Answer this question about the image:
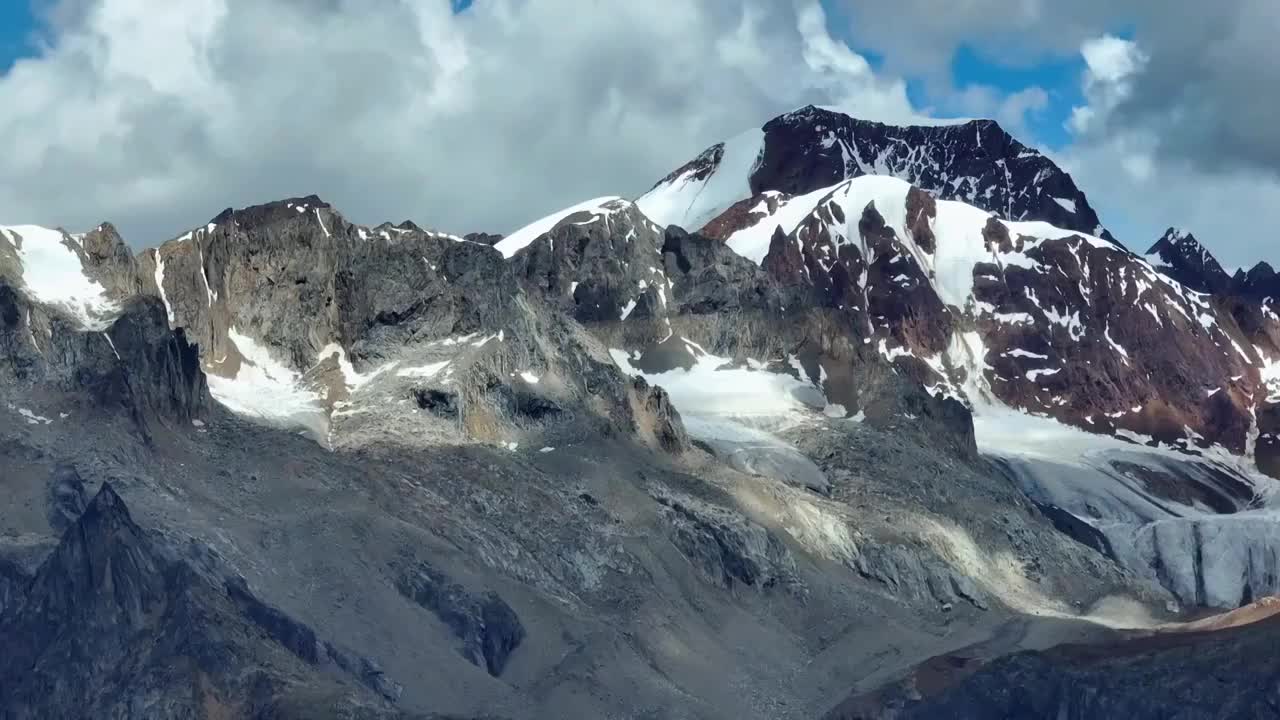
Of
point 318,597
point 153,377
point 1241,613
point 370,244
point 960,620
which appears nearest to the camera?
point 318,597

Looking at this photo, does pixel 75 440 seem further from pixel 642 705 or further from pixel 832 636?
pixel 832 636

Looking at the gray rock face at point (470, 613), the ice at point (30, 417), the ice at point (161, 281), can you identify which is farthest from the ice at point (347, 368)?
the gray rock face at point (470, 613)

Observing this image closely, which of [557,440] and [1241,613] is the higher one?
[557,440]

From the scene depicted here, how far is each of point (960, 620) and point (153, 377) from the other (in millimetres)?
54566

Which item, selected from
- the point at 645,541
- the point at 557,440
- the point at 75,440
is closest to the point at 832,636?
the point at 645,541

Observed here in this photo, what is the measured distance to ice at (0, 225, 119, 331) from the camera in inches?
6280

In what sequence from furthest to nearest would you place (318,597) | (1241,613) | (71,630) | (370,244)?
(370,244) → (1241,613) → (318,597) → (71,630)

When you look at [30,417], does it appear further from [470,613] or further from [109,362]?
[470,613]

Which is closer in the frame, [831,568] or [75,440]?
[75,440]

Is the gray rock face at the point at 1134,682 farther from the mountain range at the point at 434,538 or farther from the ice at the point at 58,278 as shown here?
the ice at the point at 58,278

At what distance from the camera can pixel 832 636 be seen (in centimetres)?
16112

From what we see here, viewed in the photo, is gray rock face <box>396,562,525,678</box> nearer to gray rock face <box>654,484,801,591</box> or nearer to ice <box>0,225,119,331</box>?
gray rock face <box>654,484,801,591</box>

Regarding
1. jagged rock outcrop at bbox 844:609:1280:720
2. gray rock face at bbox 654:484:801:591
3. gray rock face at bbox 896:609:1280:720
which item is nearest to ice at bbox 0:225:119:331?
gray rock face at bbox 654:484:801:591

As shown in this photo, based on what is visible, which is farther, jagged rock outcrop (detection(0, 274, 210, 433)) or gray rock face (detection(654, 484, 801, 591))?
gray rock face (detection(654, 484, 801, 591))
